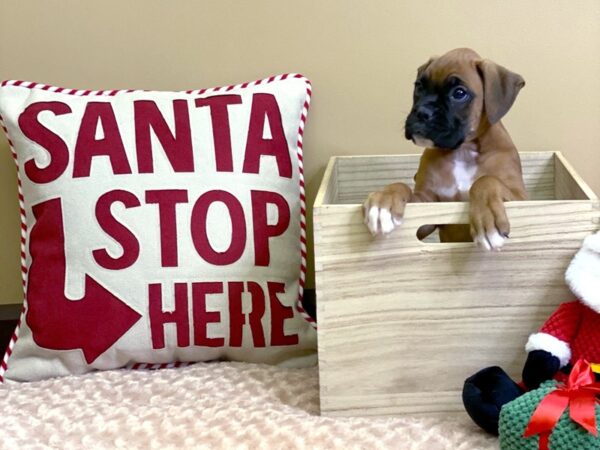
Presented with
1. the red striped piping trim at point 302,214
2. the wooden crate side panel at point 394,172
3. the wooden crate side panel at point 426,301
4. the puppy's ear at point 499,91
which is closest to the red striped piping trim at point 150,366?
the red striped piping trim at point 302,214

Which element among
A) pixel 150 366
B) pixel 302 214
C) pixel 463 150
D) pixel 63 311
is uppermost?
pixel 463 150

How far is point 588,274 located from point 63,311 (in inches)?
33.8

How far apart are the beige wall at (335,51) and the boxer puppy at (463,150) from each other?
0.22m

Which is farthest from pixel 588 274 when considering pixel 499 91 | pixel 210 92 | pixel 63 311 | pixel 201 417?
pixel 63 311

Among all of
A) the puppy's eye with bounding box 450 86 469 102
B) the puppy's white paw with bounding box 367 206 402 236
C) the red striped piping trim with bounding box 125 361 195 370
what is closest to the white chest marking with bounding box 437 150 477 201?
the puppy's eye with bounding box 450 86 469 102

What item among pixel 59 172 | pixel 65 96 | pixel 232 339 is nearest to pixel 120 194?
pixel 59 172

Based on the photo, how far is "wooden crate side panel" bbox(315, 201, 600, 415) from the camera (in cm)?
112

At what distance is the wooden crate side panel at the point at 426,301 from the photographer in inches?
44.0

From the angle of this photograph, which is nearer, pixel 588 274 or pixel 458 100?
pixel 588 274

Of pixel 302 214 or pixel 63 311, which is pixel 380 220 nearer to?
pixel 302 214

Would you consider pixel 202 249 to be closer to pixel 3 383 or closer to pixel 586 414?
pixel 3 383

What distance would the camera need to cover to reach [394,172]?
1.50 m

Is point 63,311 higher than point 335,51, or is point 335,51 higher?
point 335,51

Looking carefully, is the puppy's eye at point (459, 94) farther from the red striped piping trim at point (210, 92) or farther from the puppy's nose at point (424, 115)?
the red striped piping trim at point (210, 92)
